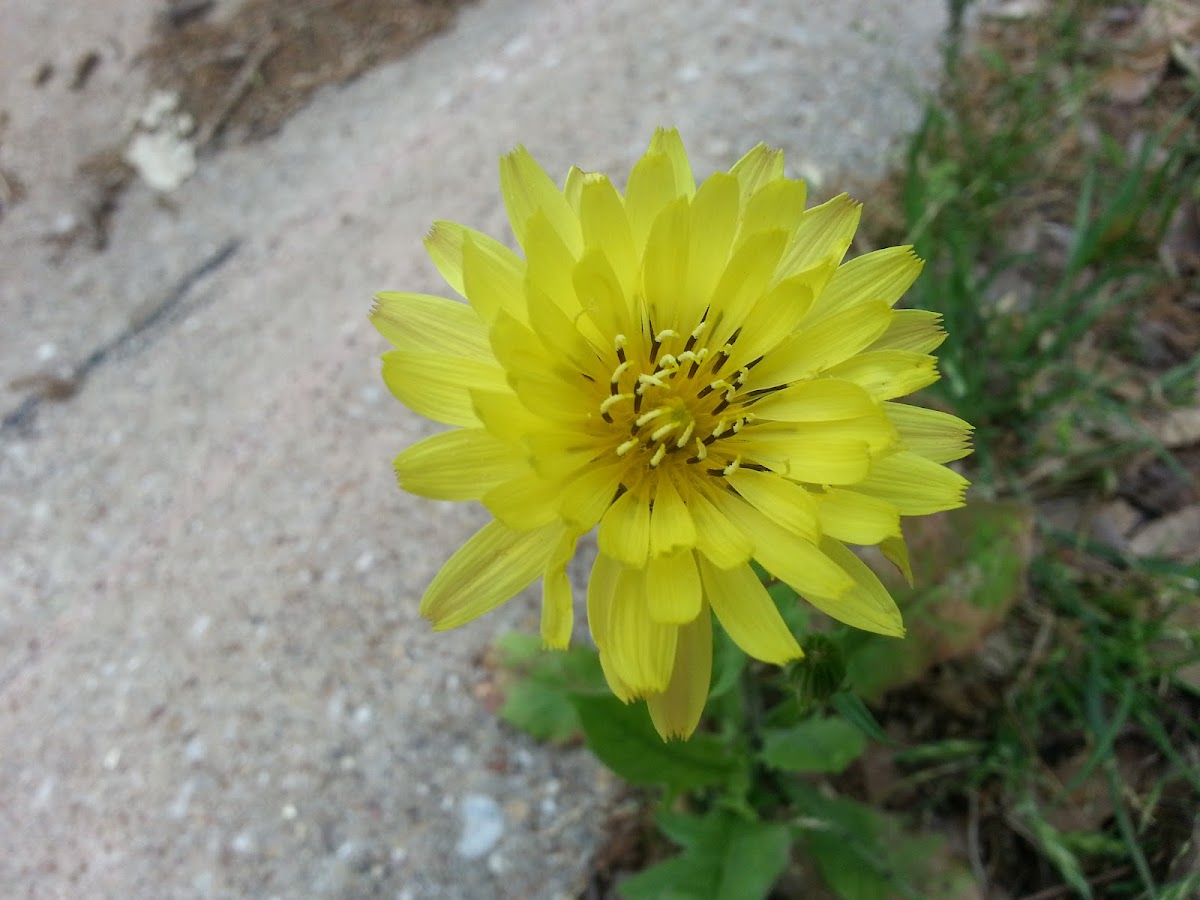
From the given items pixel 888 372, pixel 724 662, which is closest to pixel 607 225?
pixel 888 372

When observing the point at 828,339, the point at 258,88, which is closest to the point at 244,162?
the point at 258,88

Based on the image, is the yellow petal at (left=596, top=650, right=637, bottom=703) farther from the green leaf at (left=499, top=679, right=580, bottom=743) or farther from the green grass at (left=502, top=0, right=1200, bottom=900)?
the green leaf at (left=499, top=679, right=580, bottom=743)

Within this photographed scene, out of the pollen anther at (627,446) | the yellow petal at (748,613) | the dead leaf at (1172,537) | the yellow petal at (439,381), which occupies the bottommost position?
Answer: the dead leaf at (1172,537)

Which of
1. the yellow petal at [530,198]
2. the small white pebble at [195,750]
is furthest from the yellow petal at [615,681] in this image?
the small white pebble at [195,750]

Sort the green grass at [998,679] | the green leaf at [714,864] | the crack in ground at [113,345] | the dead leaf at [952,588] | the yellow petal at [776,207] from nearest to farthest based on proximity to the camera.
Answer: the yellow petal at [776,207] < the green leaf at [714,864] < the green grass at [998,679] < the dead leaf at [952,588] < the crack in ground at [113,345]

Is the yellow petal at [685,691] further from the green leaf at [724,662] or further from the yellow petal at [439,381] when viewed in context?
the yellow petal at [439,381]

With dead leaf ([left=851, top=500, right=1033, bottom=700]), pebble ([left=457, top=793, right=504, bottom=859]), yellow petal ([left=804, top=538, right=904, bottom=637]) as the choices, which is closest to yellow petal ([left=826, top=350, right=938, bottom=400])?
yellow petal ([left=804, top=538, right=904, bottom=637])
